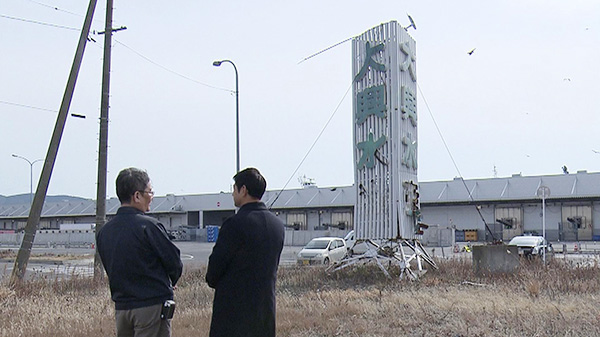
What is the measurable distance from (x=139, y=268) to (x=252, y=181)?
1075 millimetres

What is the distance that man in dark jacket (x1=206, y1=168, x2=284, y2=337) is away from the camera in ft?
15.0

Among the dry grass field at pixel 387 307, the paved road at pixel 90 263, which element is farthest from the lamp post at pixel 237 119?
the dry grass field at pixel 387 307

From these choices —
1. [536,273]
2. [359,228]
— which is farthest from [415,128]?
[536,273]

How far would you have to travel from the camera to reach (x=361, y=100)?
16938 mm

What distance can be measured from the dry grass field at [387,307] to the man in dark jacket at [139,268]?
308 centimetres

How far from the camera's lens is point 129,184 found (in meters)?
5.06

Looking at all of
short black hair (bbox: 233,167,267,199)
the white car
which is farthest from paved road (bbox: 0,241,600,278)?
short black hair (bbox: 233,167,267,199)

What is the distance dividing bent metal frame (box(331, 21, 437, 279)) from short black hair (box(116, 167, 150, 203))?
35.7 ft

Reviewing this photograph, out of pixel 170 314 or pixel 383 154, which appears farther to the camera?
pixel 383 154

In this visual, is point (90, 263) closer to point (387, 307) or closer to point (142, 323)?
point (387, 307)

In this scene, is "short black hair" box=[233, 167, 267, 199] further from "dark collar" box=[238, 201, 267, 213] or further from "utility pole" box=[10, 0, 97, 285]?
"utility pole" box=[10, 0, 97, 285]

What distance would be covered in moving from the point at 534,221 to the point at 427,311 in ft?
150

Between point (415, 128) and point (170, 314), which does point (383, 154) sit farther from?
point (170, 314)

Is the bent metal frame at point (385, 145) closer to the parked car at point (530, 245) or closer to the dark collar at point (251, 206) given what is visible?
the dark collar at point (251, 206)
